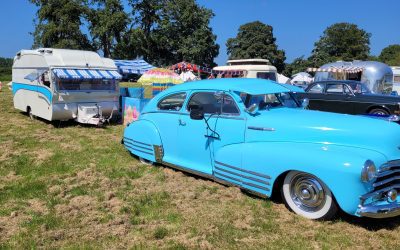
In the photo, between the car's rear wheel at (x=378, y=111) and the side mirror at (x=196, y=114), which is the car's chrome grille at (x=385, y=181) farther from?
the car's rear wheel at (x=378, y=111)

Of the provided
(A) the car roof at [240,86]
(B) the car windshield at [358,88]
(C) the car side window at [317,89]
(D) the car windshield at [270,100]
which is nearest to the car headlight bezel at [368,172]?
(D) the car windshield at [270,100]

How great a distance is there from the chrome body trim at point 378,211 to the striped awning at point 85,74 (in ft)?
29.4

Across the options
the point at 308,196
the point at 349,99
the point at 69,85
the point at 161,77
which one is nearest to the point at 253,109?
the point at 308,196

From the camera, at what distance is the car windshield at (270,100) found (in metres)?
5.41

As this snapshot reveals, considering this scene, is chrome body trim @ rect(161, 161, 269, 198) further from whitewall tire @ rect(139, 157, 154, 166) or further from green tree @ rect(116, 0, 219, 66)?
green tree @ rect(116, 0, 219, 66)

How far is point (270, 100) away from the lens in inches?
221

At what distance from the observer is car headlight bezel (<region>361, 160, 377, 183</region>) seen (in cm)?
392

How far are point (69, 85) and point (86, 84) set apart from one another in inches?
22.0

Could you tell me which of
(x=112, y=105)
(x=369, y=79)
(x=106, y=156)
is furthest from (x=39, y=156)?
(x=369, y=79)

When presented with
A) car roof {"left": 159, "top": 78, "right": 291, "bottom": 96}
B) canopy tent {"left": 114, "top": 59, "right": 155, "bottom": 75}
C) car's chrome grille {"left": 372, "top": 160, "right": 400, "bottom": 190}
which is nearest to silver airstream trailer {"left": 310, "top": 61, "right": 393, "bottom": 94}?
canopy tent {"left": 114, "top": 59, "right": 155, "bottom": 75}

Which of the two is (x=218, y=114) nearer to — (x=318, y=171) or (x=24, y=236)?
(x=318, y=171)

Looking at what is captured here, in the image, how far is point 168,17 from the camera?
1890 inches

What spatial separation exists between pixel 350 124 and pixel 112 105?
893cm

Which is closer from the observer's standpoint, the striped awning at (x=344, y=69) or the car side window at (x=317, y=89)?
the car side window at (x=317, y=89)
